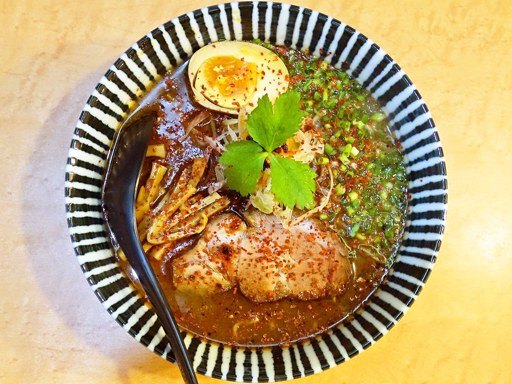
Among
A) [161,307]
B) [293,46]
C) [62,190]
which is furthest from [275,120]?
[62,190]

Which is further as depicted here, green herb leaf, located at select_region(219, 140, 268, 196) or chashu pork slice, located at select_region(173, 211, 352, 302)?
chashu pork slice, located at select_region(173, 211, 352, 302)

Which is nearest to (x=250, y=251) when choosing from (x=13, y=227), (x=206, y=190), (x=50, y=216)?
(x=206, y=190)

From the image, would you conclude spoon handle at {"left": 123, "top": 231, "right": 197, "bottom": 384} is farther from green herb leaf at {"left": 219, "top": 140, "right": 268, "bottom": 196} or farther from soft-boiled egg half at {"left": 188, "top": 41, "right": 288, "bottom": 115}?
soft-boiled egg half at {"left": 188, "top": 41, "right": 288, "bottom": 115}

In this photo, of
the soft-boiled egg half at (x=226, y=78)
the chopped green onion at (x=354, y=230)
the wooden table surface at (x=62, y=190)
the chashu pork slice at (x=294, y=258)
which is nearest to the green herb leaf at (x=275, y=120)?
the soft-boiled egg half at (x=226, y=78)

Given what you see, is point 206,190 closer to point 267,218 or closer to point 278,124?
point 267,218

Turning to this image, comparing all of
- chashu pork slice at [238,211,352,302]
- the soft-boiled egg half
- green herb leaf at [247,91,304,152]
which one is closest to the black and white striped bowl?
the soft-boiled egg half

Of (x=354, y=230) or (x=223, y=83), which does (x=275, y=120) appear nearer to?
(x=223, y=83)

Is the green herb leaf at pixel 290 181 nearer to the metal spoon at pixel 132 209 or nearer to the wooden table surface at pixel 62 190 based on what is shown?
the metal spoon at pixel 132 209
